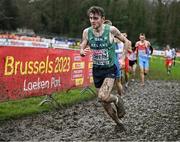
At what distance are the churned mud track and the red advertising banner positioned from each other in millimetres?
715

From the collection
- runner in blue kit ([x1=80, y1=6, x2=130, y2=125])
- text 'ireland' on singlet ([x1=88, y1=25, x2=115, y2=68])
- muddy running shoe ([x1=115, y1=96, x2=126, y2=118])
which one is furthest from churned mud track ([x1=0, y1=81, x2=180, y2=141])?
text 'ireland' on singlet ([x1=88, y1=25, x2=115, y2=68])

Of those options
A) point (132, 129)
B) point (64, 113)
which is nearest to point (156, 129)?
point (132, 129)

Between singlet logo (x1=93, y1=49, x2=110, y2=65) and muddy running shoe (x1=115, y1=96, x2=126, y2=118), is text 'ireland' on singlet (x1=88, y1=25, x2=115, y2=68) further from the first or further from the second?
muddy running shoe (x1=115, y1=96, x2=126, y2=118)

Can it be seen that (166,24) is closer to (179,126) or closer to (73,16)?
(73,16)

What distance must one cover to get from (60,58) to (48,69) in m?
0.82

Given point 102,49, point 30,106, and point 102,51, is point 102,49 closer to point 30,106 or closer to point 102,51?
point 102,51

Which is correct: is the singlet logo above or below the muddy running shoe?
above

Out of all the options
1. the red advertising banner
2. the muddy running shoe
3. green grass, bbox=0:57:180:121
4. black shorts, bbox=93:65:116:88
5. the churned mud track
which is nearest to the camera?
the churned mud track

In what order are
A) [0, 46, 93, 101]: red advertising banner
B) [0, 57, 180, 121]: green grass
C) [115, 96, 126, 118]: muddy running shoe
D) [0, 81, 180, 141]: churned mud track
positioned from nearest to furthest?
[0, 81, 180, 141]: churned mud track → [115, 96, 126, 118]: muddy running shoe → [0, 46, 93, 101]: red advertising banner → [0, 57, 180, 121]: green grass

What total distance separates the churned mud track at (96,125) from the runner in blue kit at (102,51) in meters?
0.62

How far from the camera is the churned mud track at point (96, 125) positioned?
30.6ft

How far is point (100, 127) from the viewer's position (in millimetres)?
10391

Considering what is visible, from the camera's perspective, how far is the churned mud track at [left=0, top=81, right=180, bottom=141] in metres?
9.31

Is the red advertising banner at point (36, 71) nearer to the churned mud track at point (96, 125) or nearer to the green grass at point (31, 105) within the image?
the green grass at point (31, 105)
